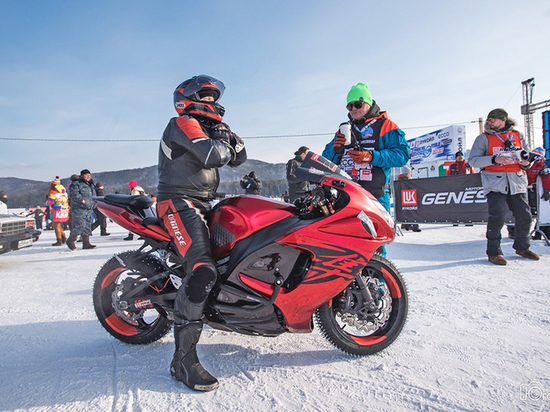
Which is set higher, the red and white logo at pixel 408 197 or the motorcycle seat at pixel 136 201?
the motorcycle seat at pixel 136 201

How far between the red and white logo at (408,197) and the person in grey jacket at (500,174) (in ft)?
11.4

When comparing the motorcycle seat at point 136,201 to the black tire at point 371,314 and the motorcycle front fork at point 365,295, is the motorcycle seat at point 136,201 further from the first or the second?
the motorcycle front fork at point 365,295

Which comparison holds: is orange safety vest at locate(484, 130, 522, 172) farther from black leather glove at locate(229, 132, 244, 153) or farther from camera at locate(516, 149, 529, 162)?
black leather glove at locate(229, 132, 244, 153)

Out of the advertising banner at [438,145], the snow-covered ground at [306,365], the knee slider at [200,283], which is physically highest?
the advertising banner at [438,145]

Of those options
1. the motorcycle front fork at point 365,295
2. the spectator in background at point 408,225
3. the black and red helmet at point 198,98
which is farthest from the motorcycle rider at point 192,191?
the spectator in background at point 408,225

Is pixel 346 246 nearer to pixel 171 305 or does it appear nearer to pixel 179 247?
→ pixel 179 247

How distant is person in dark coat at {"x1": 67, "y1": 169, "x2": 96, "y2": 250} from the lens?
712cm

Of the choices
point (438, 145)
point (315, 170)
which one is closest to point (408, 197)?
point (315, 170)

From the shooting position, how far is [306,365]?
77.7 inches

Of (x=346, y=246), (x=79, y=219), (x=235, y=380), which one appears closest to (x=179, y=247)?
(x=235, y=380)

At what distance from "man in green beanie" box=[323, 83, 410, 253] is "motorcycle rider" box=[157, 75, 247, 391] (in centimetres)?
143

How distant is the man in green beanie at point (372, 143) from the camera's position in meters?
3.15

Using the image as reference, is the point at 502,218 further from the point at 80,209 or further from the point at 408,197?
the point at 80,209

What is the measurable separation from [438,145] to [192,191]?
20.8m
